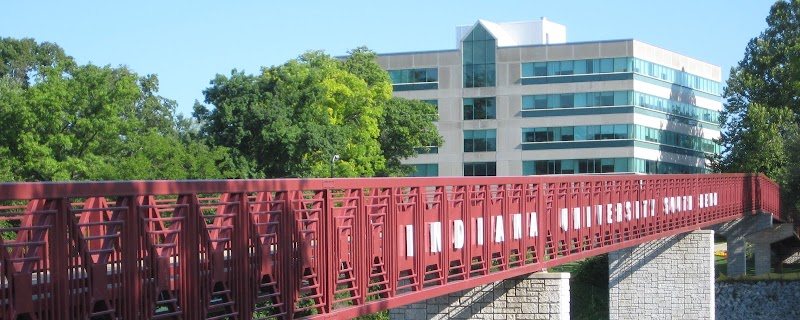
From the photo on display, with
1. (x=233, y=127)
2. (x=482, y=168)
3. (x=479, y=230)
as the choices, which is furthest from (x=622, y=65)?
(x=479, y=230)

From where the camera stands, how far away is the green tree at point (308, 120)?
58656mm

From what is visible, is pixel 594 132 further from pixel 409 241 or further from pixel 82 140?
pixel 409 241

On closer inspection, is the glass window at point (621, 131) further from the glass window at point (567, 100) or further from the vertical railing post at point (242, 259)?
the vertical railing post at point (242, 259)

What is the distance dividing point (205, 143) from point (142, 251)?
158ft

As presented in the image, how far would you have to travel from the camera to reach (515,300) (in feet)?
Result: 80.6

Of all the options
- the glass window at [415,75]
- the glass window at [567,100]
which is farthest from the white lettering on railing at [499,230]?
the glass window at [415,75]

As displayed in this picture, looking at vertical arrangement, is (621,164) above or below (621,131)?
below

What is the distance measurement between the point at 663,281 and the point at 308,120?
79.1 ft

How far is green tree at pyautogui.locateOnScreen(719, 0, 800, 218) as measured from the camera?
75625 mm

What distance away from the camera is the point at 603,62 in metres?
85.6

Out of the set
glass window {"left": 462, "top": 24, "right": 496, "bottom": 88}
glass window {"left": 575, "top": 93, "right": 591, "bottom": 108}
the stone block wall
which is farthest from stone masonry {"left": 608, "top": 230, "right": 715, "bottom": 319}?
glass window {"left": 462, "top": 24, "right": 496, "bottom": 88}

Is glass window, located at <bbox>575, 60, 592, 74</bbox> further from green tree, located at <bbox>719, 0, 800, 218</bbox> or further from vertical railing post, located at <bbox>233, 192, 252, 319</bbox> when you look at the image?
vertical railing post, located at <bbox>233, 192, 252, 319</bbox>

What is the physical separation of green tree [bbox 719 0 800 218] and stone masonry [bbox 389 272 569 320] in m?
52.5

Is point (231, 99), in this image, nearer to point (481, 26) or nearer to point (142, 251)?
point (481, 26)
